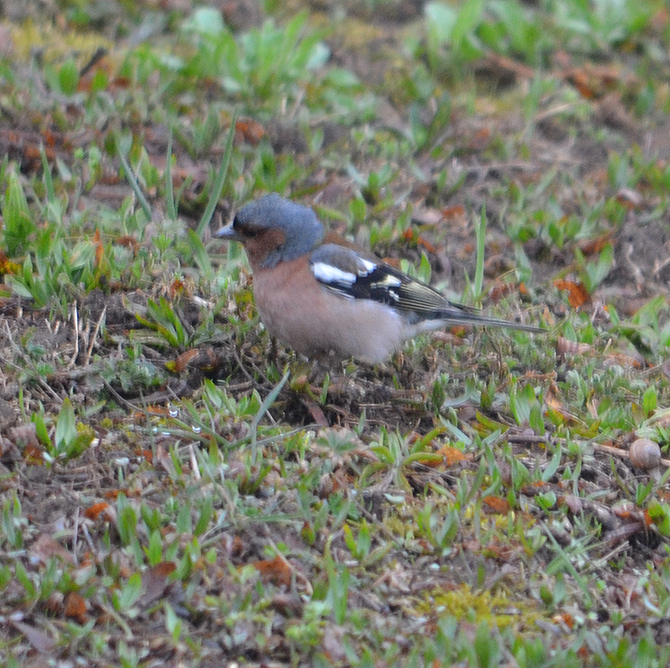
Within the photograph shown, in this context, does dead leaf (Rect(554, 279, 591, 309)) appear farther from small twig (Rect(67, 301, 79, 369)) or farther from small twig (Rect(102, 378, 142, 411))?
small twig (Rect(67, 301, 79, 369))

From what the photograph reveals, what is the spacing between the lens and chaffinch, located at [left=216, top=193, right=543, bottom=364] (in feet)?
15.2

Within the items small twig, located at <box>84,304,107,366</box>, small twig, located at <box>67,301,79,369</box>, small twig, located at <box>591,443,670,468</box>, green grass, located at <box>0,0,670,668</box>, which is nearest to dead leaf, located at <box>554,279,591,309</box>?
green grass, located at <box>0,0,670,668</box>

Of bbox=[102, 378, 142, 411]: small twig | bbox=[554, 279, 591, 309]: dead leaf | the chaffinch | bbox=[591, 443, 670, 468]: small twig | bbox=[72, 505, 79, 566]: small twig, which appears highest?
the chaffinch

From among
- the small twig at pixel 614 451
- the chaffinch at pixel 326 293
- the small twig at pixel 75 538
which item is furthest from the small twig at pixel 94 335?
the small twig at pixel 614 451

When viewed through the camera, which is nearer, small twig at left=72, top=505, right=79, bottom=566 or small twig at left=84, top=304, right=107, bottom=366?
small twig at left=72, top=505, right=79, bottom=566

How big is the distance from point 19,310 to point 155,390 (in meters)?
0.86

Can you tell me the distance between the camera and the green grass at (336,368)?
3291 millimetres

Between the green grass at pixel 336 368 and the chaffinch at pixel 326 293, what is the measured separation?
19 centimetres

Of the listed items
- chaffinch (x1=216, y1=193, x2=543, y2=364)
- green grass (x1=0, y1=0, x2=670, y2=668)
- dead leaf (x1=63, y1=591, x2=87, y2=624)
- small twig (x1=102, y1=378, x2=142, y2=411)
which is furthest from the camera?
chaffinch (x1=216, y1=193, x2=543, y2=364)

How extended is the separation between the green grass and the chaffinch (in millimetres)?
195

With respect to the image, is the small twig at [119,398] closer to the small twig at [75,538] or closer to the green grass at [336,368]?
the green grass at [336,368]

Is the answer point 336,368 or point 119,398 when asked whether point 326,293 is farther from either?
point 119,398

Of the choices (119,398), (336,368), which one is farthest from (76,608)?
(336,368)

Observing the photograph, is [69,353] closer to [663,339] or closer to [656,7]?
[663,339]
